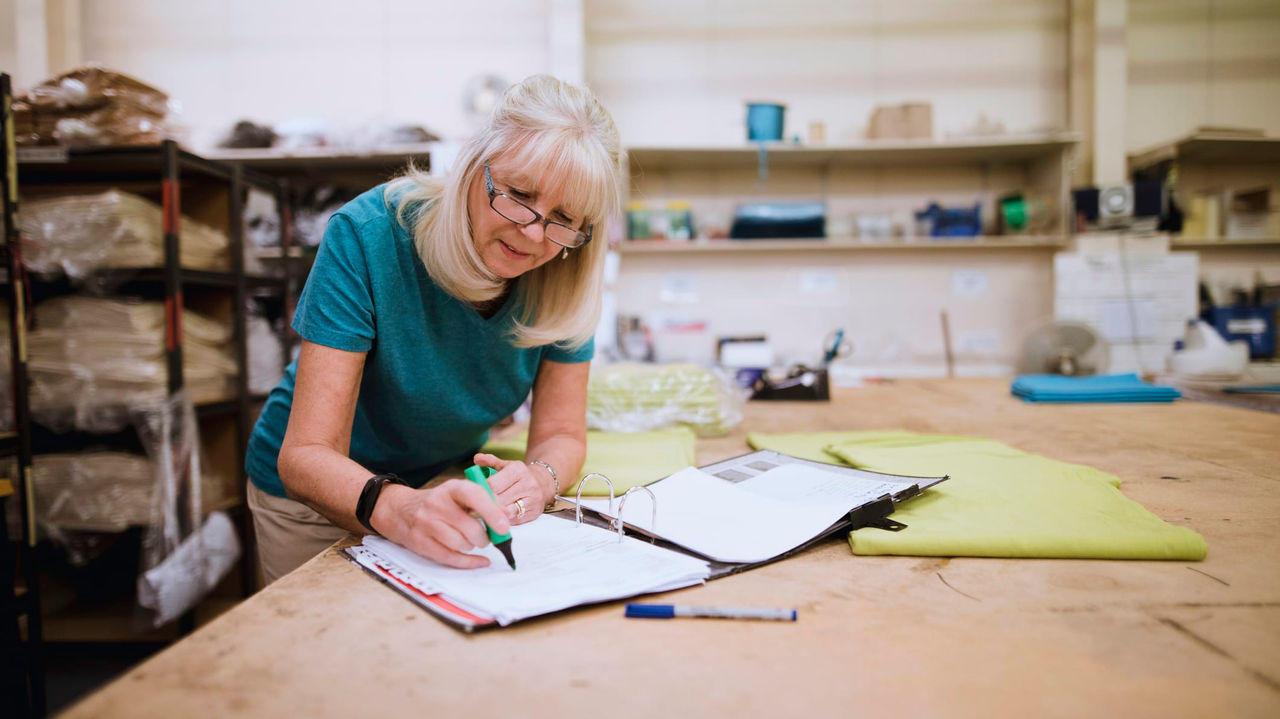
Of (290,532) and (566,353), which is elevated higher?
(566,353)

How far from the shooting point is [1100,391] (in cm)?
215

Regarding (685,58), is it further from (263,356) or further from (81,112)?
(81,112)

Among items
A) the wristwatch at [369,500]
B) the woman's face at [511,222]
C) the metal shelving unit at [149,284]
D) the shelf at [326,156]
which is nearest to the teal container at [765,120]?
the shelf at [326,156]

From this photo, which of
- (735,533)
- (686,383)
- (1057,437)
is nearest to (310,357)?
(735,533)

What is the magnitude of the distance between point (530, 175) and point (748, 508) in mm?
544

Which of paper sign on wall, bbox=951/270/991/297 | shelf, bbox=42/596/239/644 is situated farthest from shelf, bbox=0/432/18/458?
paper sign on wall, bbox=951/270/991/297

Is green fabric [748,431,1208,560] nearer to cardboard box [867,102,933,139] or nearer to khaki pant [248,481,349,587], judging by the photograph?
khaki pant [248,481,349,587]

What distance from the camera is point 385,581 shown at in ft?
2.35

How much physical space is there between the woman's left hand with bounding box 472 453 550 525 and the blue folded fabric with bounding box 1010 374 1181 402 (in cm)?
189

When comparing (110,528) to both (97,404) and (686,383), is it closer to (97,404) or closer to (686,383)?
(97,404)

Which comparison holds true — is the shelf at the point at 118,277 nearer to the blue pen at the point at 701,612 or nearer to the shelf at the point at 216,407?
the shelf at the point at 216,407

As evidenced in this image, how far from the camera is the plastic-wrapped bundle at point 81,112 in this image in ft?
6.64

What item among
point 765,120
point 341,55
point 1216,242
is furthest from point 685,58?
point 1216,242

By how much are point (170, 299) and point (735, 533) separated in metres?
1.99
